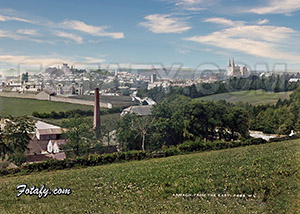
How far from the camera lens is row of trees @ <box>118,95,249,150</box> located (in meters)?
20.0

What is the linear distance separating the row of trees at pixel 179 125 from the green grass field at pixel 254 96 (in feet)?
34.3

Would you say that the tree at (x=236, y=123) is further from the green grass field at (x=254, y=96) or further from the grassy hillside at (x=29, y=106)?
the grassy hillside at (x=29, y=106)

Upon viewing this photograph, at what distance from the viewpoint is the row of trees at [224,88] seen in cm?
3488

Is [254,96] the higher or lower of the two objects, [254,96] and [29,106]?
the higher

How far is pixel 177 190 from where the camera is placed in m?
8.51

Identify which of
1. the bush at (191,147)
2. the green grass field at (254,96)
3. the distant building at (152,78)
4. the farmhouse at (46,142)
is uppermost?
the distant building at (152,78)

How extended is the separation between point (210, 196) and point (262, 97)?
30.6 m

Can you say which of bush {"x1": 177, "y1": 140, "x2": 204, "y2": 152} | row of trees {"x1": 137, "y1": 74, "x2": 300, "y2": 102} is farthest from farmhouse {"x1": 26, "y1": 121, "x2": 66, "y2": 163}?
row of trees {"x1": 137, "y1": 74, "x2": 300, "y2": 102}

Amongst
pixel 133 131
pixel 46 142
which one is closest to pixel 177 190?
pixel 133 131

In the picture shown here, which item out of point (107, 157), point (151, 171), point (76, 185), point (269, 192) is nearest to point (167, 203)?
point (269, 192)

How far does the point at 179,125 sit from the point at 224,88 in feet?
63.9

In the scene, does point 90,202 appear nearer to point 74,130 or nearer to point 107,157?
point 107,157

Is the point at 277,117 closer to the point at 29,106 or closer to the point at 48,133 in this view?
the point at 48,133

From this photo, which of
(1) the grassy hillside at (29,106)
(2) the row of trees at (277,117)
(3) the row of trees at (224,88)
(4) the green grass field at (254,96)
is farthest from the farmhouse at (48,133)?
(4) the green grass field at (254,96)
